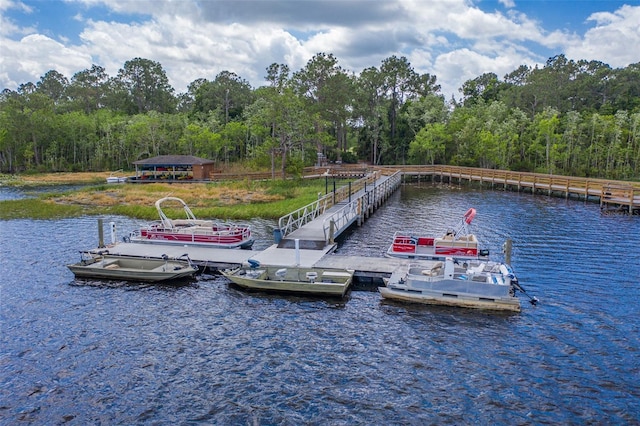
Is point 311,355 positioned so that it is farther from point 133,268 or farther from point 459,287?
point 133,268

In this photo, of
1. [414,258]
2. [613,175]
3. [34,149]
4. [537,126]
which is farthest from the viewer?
[34,149]

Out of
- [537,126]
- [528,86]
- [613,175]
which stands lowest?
[613,175]

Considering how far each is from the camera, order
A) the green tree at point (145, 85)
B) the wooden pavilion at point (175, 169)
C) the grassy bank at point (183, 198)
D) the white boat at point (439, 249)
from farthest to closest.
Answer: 1. the green tree at point (145, 85)
2. the wooden pavilion at point (175, 169)
3. the grassy bank at point (183, 198)
4. the white boat at point (439, 249)

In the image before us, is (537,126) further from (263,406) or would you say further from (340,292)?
(263,406)

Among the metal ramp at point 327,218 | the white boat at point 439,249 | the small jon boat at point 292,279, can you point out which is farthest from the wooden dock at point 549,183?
the small jon boat at point 292,279

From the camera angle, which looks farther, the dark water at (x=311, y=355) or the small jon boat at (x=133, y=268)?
the small jon boat at (x=133, y=268)

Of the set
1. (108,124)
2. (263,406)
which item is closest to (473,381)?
(263,406)

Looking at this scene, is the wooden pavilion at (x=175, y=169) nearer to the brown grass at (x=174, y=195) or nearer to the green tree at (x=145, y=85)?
the brown grass at (x=174, y=195)
